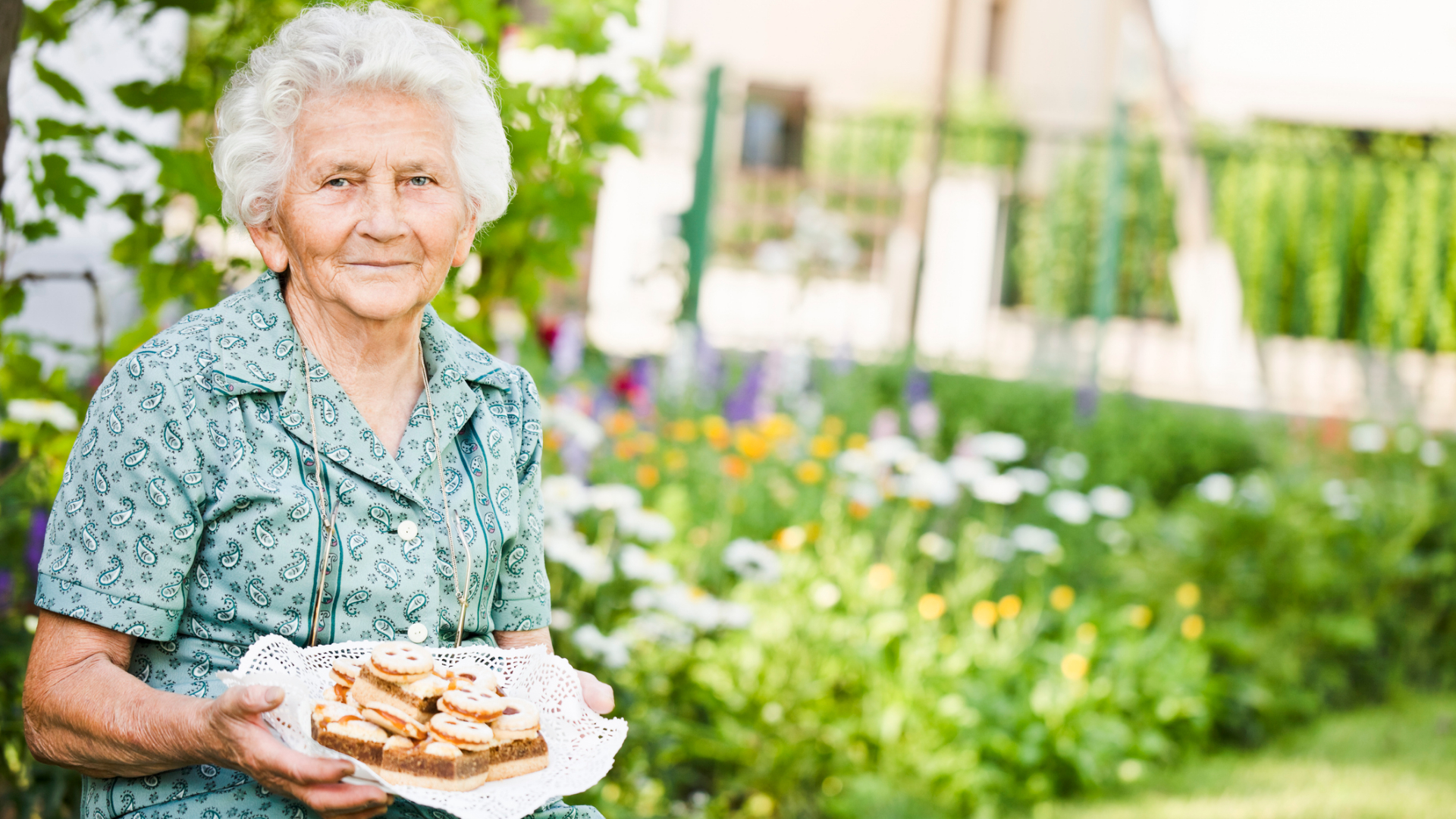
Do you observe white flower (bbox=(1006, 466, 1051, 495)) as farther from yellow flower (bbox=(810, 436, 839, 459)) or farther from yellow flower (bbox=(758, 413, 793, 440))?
yellow flower (bbox=(758, 413, 793, 440))

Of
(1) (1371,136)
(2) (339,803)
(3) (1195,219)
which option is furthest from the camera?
(1) (1371,136)

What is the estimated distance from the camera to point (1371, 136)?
40.0 feet

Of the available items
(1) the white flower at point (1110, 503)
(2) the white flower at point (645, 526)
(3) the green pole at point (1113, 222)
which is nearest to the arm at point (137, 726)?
(2) the white flower at point (645, 526)

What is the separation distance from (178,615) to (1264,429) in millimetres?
6293

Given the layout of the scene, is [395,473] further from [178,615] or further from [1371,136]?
[1371,136]

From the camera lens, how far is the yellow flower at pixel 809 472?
175 inches

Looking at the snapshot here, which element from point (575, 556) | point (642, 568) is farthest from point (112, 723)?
point (642, 568)

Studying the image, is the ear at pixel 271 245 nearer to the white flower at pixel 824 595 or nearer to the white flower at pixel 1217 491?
the white flower at pixel 824 595

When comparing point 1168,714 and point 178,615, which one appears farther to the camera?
point 1168,714

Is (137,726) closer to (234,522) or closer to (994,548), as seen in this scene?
(234,522)

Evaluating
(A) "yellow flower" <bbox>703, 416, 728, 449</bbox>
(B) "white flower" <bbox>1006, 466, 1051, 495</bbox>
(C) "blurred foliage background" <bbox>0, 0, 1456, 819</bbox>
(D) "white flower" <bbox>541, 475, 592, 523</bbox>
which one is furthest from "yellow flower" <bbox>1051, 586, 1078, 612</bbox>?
(D) "white flower" <bbox>541, 475, 592, 523</bbox>

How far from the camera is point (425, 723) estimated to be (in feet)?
4.51

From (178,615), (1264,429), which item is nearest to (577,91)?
(178,615)

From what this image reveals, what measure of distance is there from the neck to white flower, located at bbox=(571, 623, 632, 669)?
1.21 meters
